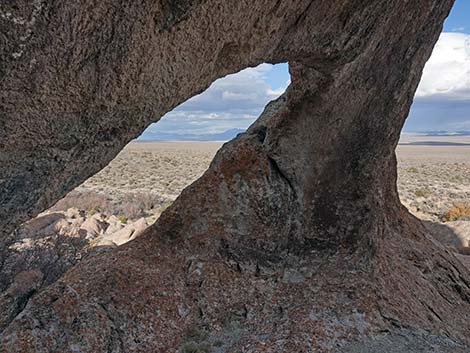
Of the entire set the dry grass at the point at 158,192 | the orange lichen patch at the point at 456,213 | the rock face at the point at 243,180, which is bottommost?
the dry grass at the point at 158,192

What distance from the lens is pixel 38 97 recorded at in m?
3.56

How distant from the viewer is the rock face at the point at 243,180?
12.4 feet

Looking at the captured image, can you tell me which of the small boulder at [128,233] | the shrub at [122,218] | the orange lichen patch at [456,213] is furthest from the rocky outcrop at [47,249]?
the orange lichen patch at [456,213]

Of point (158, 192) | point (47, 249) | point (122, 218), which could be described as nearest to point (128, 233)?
point (47, 249)

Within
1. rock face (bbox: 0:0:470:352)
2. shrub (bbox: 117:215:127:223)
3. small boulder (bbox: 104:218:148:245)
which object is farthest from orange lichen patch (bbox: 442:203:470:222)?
shrub (bbox: 117:215:127:223)

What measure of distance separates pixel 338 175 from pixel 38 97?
18.4ft

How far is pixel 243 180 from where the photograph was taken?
25.9 ft

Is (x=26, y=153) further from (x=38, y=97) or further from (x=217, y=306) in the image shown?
(x=217, y=306)

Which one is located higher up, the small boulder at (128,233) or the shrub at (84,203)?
the small boulder at (128,233)

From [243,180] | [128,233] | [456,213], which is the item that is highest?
[243,180]

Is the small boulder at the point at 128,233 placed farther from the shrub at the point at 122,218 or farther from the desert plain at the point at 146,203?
the shrub at the point at 122,218

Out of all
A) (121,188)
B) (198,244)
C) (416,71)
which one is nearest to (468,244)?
(416,71)

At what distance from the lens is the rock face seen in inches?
148

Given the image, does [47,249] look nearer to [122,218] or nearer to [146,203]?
[122,218]
